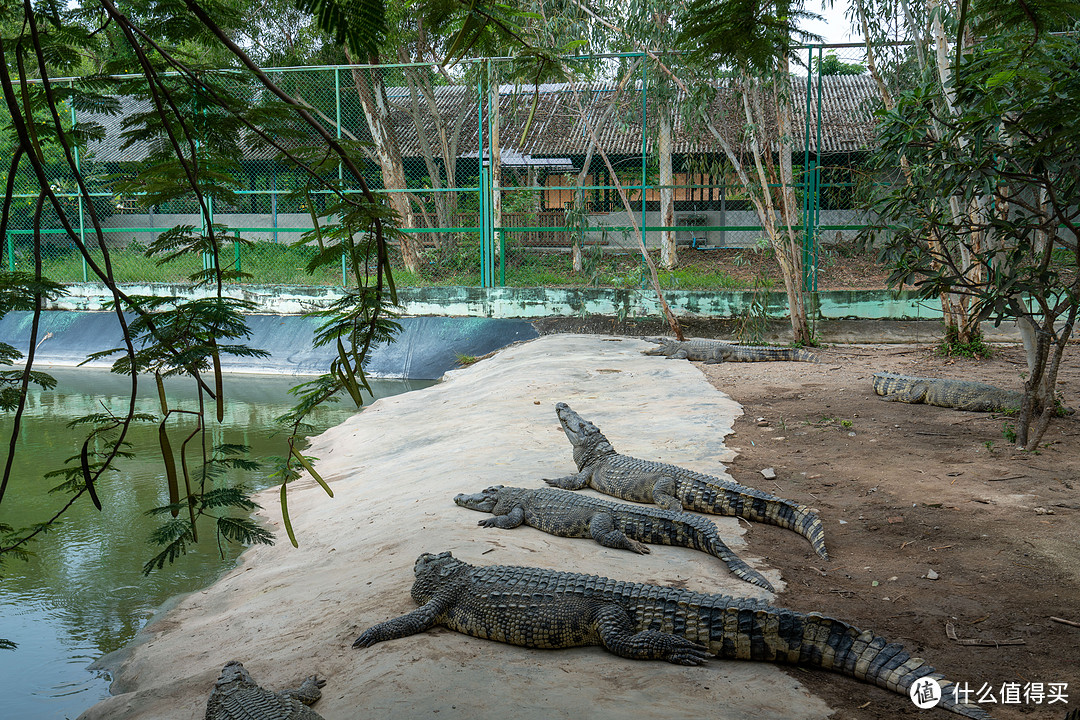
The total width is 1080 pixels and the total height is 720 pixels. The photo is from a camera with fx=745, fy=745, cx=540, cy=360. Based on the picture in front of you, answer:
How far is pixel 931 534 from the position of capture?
11.9 feet

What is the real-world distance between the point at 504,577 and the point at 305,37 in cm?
1455

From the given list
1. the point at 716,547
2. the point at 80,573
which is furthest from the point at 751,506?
the point at 80,573

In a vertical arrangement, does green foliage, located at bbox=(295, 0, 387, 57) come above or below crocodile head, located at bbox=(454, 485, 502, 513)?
above

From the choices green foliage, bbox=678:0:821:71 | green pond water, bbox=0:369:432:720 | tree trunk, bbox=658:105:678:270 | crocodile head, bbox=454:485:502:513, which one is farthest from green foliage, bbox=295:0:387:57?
tree trunk, bbox=658:105:678:270

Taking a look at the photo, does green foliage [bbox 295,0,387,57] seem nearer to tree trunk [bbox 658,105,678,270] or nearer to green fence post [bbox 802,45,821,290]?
green fence post [bbox 802,45,821,290]

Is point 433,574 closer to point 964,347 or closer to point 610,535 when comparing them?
point 610,535

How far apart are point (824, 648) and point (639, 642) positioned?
61 cm

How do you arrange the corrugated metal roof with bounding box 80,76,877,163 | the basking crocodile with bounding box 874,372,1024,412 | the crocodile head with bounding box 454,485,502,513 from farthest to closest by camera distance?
the corrugated metal roof with bounding box 80,76,877,163
the basking crocodile with bounding box 874,372,1024,412
the crocodile head with bounding box 454,485,502,513

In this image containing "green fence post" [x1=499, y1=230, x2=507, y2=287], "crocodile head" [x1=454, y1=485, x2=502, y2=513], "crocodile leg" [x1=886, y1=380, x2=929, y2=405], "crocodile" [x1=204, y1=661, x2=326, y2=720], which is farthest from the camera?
"green fence post" [x1=499, y1=230, x2=507, y2=287]

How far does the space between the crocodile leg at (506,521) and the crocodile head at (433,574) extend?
84 cm

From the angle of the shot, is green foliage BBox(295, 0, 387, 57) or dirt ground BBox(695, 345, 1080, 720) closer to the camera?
green foliage BBox(295, 0, 387, 57)

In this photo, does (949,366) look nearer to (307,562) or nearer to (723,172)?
(723,172)

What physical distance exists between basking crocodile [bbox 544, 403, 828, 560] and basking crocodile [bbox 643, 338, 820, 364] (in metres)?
4.70

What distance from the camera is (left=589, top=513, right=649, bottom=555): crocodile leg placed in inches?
143
